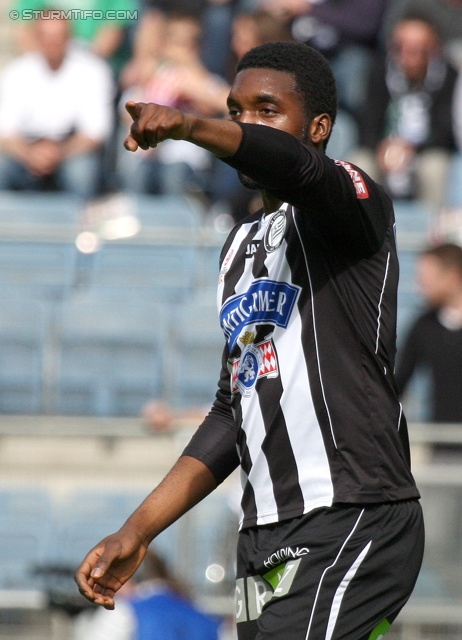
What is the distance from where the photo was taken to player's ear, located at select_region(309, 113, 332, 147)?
271 cm

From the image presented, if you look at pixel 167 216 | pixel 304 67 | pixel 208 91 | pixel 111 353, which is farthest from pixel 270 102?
pixel 208 91

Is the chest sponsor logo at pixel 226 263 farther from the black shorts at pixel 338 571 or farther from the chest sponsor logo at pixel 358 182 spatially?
the black shorts at pixel 338 571

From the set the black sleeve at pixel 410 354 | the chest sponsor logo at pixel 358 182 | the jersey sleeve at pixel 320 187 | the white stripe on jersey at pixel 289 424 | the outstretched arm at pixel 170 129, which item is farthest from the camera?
the black sleeve at pixel 410 354

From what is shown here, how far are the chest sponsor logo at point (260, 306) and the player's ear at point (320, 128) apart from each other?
378 millimetres

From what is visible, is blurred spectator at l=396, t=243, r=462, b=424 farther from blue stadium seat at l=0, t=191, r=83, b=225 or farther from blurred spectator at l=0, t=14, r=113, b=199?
blurred spectator at l=0, t=14, r=113, b=199

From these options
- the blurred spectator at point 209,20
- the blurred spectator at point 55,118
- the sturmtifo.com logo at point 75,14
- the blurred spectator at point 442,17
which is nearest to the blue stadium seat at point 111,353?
the blurred spectator at point 55,118

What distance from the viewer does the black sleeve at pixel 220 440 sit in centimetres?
298

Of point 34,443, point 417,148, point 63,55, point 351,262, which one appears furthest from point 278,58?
point 63,55

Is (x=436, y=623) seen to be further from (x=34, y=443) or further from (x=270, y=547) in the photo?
(x=270, y=547)

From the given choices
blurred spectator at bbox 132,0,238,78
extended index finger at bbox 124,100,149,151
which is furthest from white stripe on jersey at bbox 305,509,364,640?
blurred spectator at bbox 132,0,238,78

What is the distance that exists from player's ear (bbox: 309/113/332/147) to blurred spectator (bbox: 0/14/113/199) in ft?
20.9

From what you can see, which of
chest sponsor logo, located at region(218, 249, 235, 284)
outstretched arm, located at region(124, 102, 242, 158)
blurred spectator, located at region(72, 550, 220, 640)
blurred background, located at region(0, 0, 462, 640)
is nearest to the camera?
outstretched arm, located at region(124, 102, 242, 158)

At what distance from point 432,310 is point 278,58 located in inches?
174

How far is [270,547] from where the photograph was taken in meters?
2.64
